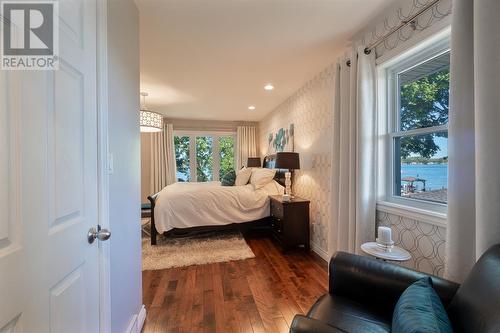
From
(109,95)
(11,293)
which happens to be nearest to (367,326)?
(11,293)

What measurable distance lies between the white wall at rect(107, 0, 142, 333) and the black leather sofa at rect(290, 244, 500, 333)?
105 centimetres

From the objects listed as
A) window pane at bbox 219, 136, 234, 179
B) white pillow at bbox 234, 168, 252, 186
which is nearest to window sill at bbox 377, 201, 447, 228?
white pillow at bbox 234, 168, 252, 186

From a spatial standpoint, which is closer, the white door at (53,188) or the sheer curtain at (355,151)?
the white door at (53,188)

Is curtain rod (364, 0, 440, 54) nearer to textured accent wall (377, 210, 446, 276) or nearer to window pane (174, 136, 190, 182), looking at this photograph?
textured accent wall (377, 210, 446, 276)

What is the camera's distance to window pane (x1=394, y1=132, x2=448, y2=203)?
5.22 feet

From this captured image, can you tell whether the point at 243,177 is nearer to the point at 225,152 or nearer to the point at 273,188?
the point at 273,188

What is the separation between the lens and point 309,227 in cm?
314

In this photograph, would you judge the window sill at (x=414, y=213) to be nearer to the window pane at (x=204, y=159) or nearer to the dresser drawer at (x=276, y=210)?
the dresser drawer at (x=276, y=210)

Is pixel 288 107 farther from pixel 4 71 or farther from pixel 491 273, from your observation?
pixel 4 71

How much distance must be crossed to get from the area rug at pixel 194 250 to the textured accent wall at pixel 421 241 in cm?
170

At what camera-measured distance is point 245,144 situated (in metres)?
6.29

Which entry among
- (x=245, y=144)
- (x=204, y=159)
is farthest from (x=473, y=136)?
(x=204, y=159)

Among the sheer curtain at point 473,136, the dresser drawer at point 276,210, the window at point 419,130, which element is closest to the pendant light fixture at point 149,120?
the dresser drawer at point 276,210

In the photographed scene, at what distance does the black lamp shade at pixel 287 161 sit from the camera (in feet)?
10.9
